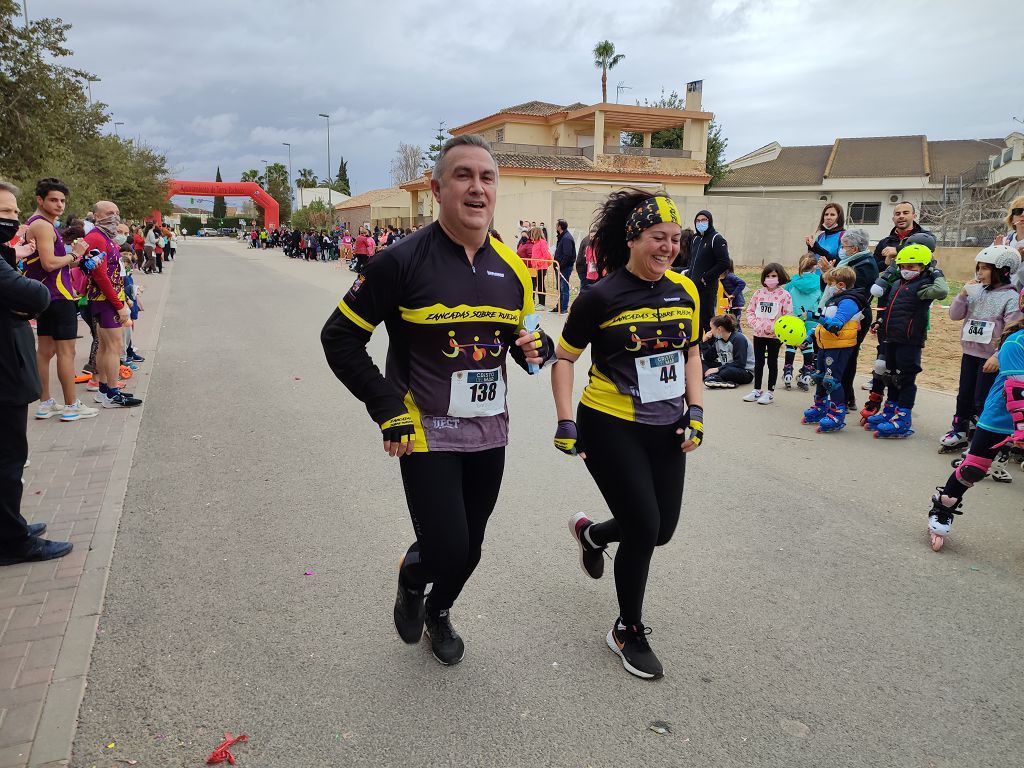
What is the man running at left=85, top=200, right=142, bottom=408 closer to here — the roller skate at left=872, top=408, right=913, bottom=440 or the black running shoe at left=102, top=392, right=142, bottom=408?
the black running shoe at left=102, top=392, right=142, bottom=408

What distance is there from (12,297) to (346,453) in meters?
2.85

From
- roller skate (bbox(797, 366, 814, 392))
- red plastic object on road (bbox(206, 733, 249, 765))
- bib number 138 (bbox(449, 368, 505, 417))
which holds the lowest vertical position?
red plastic object on road (bbox(206, 733, 249, 765))

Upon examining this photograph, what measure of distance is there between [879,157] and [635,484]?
2377 inches

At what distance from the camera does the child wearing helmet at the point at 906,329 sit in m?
6.48

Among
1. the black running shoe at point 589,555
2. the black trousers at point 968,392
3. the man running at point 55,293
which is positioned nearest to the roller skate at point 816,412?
the black trousers at point 968,392

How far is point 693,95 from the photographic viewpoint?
43.8 meters

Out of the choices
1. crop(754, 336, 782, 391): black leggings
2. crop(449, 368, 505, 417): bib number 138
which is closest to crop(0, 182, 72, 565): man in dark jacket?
crop(449, 368, 505, 417): bib number 138

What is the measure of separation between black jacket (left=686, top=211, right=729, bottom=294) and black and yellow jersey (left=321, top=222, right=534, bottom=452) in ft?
22.5

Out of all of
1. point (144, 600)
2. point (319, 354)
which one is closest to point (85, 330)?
point (319, 354)

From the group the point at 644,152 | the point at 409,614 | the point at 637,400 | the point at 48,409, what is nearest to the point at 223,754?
the point at 409,614

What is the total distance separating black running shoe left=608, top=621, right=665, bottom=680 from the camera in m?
3.03

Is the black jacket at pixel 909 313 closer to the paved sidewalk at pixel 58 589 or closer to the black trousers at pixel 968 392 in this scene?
the black trousers at pixel 968 392

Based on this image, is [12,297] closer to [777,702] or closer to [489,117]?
[777,702]

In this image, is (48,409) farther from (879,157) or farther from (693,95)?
(879,157)
